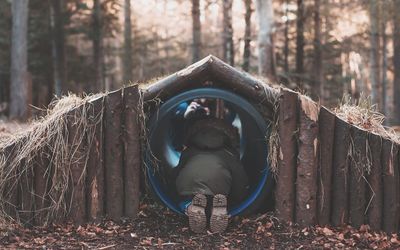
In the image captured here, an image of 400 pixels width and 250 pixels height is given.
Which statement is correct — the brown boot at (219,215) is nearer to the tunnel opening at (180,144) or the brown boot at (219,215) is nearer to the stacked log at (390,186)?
the tunnel opening at (180,144)

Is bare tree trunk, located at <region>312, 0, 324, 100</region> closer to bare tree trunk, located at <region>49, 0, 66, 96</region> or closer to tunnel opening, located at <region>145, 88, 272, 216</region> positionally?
bare tree trunk, located at <region>49, 0, 66, 96</region>

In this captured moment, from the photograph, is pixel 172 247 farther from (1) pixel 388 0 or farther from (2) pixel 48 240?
(1) pixel 388 0

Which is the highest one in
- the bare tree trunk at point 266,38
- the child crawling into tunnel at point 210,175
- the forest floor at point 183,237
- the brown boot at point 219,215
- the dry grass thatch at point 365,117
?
the bare tree trunk at point 266,38

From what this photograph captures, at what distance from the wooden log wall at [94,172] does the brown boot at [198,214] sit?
2.26ft

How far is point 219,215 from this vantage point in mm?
5207

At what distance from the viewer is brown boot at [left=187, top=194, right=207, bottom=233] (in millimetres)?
5195

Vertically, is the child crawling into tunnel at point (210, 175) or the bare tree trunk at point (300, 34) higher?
the bare tree trunk at point (300, 34)

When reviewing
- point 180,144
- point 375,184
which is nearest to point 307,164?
point 375,184

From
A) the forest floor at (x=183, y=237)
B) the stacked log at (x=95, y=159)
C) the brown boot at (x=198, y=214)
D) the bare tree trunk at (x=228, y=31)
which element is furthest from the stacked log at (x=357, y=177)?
the bare tree trunk at (x=228, y=31)

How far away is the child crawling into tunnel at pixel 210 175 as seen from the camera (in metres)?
5.24

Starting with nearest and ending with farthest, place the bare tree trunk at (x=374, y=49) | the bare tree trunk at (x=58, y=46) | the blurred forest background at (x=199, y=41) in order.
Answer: the blurred forest background at (x=199, y=41) → the bare tree trunk at (x=374, y=49) → the bare tree trunk at (x=58, y=46)

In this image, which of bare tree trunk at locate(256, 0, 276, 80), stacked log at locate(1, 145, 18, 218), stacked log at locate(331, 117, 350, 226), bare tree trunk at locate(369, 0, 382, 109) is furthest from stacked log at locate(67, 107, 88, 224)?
bare tree trunk at locate(369, 0, 382, 109)

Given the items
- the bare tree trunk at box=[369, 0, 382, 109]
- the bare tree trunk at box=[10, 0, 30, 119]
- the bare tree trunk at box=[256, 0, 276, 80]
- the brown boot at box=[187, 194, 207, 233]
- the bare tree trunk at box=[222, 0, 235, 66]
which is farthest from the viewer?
the bare tree trunk at box=[222, 0, 235, 66]

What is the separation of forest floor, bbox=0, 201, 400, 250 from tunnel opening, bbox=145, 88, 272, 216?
0.30 m
